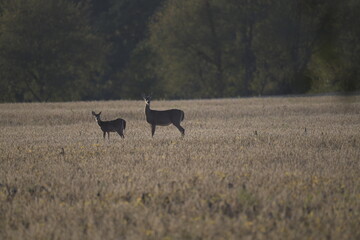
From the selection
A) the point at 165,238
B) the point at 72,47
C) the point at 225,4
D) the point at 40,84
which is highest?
the point at 225,4

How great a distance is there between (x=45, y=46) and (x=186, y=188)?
47191mm

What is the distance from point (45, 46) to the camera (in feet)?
173

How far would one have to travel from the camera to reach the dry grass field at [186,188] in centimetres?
626

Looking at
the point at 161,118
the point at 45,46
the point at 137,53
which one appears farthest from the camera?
the point at 137,53

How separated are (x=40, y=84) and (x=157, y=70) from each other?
12.8 metres

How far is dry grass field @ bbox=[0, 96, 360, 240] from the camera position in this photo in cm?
626

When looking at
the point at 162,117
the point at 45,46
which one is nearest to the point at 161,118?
the point at 162,117

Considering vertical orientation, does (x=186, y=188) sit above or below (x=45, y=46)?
below

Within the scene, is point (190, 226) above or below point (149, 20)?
below

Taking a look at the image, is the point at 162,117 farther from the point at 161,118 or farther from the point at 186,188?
the point at 186,188

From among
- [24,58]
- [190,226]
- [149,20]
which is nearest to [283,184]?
[190,226]

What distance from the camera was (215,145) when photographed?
13.6 meters

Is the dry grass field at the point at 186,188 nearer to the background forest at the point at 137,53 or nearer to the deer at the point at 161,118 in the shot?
the deer at the point at 161,118

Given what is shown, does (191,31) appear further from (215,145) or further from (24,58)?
(215,145)
